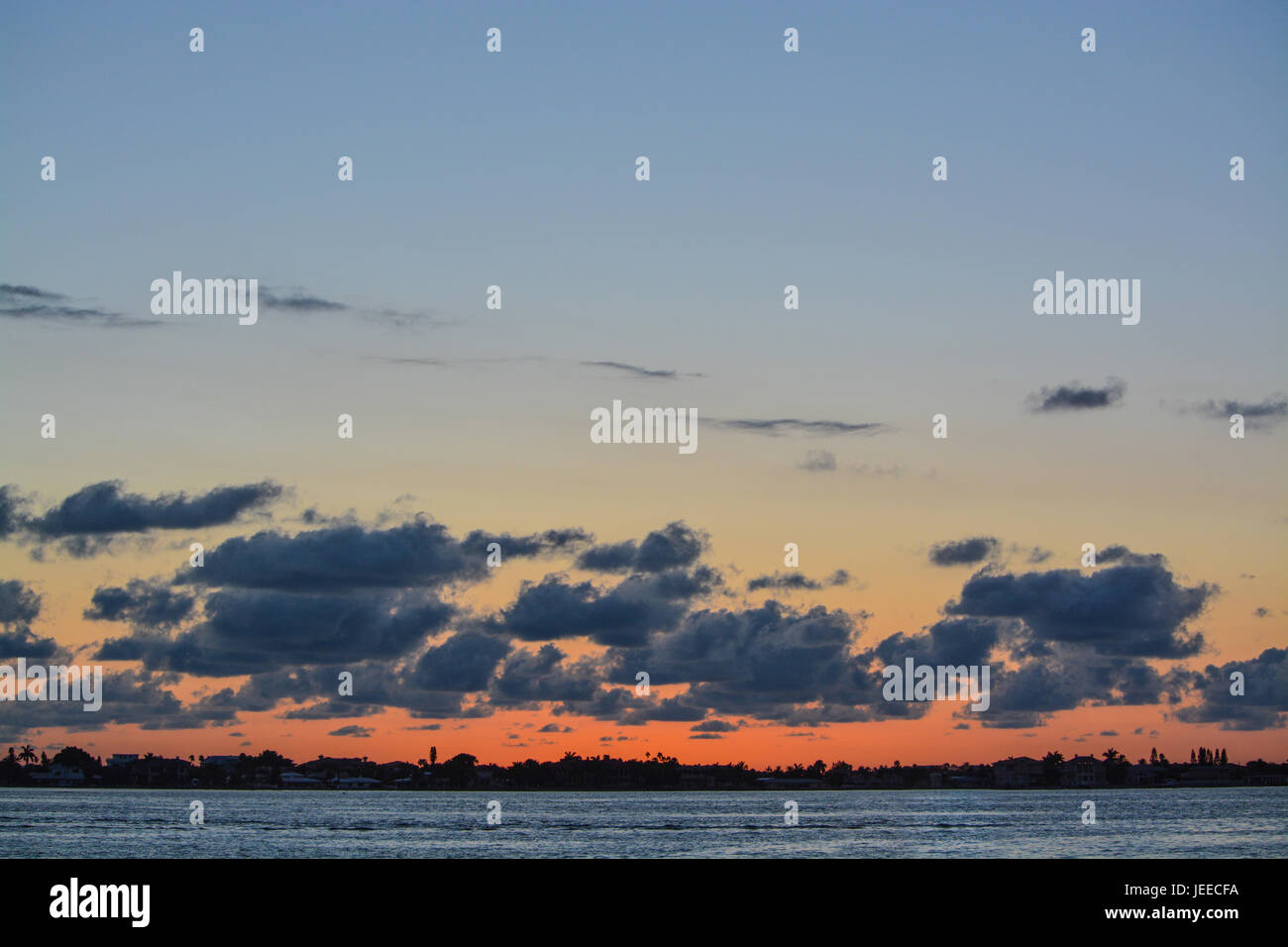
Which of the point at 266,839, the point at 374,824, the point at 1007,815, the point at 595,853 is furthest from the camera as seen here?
the point at 1007,815

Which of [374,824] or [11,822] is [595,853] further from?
[11,822]

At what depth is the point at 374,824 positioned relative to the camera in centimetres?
16038

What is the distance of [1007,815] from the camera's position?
19500 cm
